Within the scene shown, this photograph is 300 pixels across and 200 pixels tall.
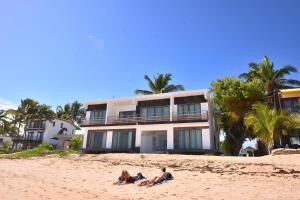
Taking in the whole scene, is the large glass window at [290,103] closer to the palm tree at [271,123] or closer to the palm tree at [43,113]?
the palm tree at [271,123]

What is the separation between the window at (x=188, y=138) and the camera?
22531 millimetres

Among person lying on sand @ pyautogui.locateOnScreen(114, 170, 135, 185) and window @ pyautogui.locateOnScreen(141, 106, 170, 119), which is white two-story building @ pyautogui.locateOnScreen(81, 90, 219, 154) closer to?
window @ pyautogui.locateOnScreen(141, 106, 170, 119)

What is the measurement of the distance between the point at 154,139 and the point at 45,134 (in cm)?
2873

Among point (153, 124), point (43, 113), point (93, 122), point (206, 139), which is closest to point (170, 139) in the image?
point (153, 124)

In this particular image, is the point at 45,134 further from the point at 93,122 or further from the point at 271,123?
the point at 271,123

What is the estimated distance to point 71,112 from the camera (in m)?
56.8

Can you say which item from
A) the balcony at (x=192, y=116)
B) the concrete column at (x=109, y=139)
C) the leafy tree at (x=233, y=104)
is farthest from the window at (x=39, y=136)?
the leafy tree at (x=233, y=104)

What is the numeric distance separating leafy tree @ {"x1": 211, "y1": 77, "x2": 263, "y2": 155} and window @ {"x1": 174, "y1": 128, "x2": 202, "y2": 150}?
4.18 meters

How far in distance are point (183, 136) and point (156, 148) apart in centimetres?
448

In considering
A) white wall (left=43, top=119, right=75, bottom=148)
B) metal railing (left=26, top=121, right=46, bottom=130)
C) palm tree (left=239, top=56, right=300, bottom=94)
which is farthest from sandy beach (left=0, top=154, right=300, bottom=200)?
metal railing (left=26, top=121, right=46, bottom=130)

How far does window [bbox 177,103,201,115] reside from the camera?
24078 mm

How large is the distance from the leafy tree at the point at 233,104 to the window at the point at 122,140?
9.96m

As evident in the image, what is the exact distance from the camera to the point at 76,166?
18344 millimetres

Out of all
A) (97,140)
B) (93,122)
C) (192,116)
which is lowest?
(97,140)
